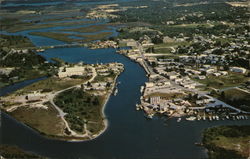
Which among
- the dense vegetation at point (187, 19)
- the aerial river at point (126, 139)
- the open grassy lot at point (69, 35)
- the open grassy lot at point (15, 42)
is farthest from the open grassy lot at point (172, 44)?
the aerial river at point (126, 139)

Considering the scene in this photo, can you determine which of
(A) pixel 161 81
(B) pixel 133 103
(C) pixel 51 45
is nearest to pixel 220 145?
(B) pixel 133 103

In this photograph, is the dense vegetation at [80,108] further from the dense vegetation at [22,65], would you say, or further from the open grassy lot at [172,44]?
the open grassy lot at [172,44]

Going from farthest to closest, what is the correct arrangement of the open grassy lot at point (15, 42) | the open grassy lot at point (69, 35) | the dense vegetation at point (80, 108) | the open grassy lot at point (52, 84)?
the open grassy lot at point (69, 35), the open grassy lot at point (15, 42), the open grassy lot at point (52, 84), the dense vegetation at point (80, 108)

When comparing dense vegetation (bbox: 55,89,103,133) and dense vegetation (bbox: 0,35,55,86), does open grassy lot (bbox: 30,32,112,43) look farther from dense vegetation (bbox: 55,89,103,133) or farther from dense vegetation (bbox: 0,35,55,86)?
dense vegetation (bbox: 55,89,103,133)

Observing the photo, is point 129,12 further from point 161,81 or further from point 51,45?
point 161,81

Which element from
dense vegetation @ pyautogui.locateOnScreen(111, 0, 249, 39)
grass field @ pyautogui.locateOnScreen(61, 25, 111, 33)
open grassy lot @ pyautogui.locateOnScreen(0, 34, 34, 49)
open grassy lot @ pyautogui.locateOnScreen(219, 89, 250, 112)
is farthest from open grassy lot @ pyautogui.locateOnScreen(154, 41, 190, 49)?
open grassy lot @ pyautogui.locateOnScreen(219, 89, 250, 112)

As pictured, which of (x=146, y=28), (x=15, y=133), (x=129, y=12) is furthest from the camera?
(x=129, y=12)

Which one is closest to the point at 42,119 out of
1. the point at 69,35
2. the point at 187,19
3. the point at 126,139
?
the point at 126,139
